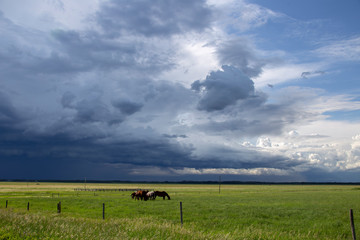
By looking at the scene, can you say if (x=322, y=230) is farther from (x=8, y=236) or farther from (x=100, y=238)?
(x=8, y=236)

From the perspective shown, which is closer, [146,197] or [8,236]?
[8,236]

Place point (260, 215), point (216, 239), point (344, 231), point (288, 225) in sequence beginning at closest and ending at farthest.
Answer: point (216, 239), point (344, 231), point (288, 225), point (260, 215)

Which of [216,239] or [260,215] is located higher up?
[216,239]

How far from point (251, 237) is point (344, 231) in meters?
10.5

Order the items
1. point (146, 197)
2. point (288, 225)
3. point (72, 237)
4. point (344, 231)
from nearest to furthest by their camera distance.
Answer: point (72, 237) < point (344, 231) < point (288, 225) < point (146, 197)

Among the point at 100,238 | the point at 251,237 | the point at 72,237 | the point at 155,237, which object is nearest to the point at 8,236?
the point at 72,237

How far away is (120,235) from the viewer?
12.0 meters

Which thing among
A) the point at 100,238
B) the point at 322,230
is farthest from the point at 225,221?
A: the point at 100,238

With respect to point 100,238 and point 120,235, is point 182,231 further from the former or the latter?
point 100,238

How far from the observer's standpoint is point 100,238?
10.8 metres

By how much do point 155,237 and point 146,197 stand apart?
2001 inches

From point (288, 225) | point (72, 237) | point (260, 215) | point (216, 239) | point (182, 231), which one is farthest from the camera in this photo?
point (260, 215)

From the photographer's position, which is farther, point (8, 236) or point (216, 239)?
point (216, 239)

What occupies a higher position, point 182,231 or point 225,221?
point 182,231
